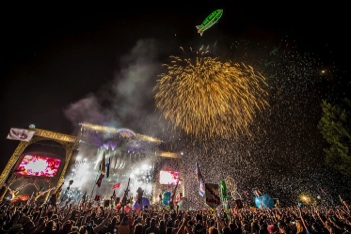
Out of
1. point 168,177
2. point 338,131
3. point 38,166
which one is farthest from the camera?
point 168,177

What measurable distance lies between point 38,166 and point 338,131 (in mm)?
36482

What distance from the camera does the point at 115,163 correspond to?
110 ft

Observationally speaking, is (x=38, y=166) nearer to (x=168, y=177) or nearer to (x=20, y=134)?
(x=20, y=134)

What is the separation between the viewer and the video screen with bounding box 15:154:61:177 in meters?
21.4

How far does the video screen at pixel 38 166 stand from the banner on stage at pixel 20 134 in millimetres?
3042

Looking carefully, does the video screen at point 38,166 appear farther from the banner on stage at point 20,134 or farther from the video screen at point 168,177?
the video screen at point 168,177

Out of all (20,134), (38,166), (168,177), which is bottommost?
(38,166)

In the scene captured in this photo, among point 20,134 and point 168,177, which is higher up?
point 20,134

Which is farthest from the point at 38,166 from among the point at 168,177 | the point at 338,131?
the point at 338,131

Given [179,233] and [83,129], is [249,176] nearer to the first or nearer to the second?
[83,129]

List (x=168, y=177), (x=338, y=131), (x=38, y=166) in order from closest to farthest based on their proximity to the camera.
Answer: (x=338, y=131)
(x=38, y=166)
(x=168, y=177)

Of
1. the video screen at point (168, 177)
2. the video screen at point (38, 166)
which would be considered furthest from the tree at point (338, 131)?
the video screen at point (38, 166)

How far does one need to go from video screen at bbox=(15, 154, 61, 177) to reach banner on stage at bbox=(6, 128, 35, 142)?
304cm

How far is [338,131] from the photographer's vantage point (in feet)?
63.6
